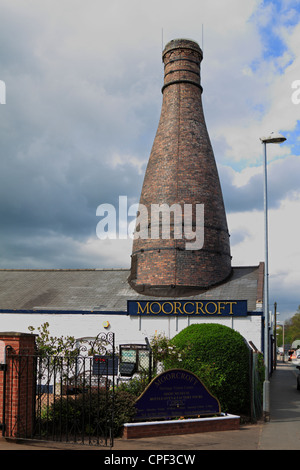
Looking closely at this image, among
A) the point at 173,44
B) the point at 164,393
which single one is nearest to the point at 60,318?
the point at 164,393

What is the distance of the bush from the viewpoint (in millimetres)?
11984

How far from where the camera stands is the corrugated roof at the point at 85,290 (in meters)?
21.0

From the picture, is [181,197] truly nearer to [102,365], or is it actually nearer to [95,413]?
[102,365]

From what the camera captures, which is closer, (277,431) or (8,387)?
(8,387)

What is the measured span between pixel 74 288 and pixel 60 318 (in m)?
3.33

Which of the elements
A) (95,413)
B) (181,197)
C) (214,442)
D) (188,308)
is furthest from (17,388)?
(181,197)

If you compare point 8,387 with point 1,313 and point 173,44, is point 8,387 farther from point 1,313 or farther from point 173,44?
point 173,44

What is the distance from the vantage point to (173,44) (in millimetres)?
23469

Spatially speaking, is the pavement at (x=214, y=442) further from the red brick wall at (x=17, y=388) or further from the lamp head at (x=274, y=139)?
the lamp head at (x=274, y=139)

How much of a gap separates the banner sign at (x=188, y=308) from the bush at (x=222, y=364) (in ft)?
20.2

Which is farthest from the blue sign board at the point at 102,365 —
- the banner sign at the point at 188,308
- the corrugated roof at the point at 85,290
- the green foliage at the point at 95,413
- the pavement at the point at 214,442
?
the corrugated roof at the point at 85,290

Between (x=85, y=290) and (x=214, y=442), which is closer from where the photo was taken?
(x=214, y=442)

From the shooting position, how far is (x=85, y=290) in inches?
930

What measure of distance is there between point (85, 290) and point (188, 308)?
266 inches
